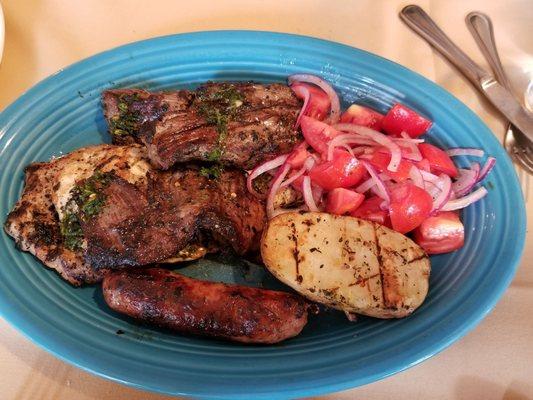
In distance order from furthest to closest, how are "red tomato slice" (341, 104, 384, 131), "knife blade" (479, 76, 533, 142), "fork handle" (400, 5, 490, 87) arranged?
1. "fork handle" (400, 5, 490, 87)
2. "knife blade" (479, 76, 533, 142)
3. "red tomato slice" (341, 104, 384, 131)

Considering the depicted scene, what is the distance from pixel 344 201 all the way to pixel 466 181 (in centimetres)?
65

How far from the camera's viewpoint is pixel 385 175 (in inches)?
89.1

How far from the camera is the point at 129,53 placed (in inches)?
103

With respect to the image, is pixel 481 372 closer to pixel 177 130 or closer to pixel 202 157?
pixel 202 157

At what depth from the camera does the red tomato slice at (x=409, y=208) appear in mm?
2141

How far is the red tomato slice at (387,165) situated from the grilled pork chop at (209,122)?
0.43 meters

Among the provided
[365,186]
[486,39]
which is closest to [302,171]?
[365,186]

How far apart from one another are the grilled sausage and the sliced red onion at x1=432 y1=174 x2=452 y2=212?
0.88 meters

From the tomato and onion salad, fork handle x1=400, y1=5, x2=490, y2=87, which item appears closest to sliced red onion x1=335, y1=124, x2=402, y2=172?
the tomato and onion salad

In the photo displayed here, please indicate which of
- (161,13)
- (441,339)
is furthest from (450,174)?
(161,13)

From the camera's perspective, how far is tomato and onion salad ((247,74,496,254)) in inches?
86.6

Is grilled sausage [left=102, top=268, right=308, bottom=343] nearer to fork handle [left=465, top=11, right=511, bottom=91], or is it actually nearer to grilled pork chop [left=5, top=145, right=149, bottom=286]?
grilled pork chop [left=5, top=145, right=149, bottom=286]

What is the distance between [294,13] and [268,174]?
166 centimetres

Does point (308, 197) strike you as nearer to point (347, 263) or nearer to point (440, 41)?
point (347, 263)
